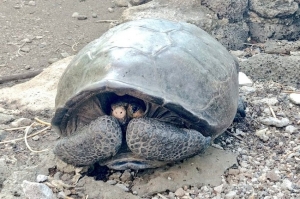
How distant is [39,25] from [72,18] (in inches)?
15.7

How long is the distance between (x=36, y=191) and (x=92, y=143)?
1.17 ft

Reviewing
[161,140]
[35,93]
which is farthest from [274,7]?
[161,140]

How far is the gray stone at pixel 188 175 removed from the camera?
2.63 m

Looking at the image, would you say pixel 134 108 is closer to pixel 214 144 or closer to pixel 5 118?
pixel 214 144

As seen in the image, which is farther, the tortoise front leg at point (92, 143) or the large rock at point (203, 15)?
the large rock at point (203, 15)

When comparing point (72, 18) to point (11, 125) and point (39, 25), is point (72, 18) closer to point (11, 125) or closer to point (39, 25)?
point (39, 25)

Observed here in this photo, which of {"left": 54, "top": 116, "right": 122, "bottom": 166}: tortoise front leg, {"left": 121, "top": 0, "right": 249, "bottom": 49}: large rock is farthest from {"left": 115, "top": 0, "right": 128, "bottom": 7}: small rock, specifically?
{"left": 54, "top": 116, "right": 122, "bottom": 166}: tortoise front leg

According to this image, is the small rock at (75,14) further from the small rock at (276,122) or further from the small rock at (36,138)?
the small rock at (276,122)

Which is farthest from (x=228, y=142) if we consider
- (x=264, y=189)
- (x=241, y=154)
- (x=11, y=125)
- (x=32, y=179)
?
(x=11, y=125)

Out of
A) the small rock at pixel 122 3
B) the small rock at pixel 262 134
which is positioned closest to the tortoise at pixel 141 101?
the small rock at pixel 262 134

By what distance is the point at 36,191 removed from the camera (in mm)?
2512

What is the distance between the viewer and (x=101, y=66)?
2.58 m

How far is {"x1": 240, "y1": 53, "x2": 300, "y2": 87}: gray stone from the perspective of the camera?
3.83 metres

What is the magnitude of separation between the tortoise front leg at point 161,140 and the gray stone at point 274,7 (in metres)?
2.61
